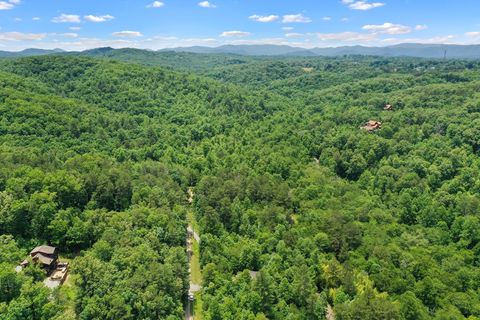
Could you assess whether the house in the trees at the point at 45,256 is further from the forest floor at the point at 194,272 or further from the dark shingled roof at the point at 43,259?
the forest floor at the point at 194,272

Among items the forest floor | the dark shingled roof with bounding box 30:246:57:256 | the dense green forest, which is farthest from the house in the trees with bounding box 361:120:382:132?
the dark shingled roof with bounding box 30:246:57:256

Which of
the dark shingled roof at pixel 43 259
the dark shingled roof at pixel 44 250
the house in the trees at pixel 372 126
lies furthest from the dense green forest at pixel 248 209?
the house in the trees at pixel 372 126

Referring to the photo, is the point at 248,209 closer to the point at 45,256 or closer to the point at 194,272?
the point at 194,272

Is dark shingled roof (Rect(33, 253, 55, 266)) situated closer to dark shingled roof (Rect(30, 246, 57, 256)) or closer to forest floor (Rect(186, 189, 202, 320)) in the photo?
dark shingled roof (Rect(30, 246, 57, 256))

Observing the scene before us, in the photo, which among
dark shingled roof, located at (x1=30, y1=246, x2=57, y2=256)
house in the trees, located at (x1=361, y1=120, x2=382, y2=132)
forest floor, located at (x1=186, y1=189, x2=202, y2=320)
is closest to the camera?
forest floor, located at (x1=186, y1=189, x2=202, y2=320)

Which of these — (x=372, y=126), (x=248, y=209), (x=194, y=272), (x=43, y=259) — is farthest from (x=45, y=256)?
(x=372, y=126)

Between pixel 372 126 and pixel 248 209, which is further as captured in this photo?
pixel 372 126

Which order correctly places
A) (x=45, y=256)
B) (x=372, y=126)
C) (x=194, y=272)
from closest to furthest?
(x=45, y=256) < (x=194, y=272) < (x=372, y=126)

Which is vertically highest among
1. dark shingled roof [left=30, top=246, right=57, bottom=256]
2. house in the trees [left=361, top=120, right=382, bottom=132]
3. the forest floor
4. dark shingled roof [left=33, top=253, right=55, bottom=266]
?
house in the trees [left=361, top=120, right=382, bottom=132]
